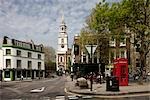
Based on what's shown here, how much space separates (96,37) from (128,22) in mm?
20275

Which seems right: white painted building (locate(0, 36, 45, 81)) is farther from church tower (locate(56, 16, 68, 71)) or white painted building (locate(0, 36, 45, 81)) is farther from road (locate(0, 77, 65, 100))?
church tower (locate(56, 16, 68, 71))

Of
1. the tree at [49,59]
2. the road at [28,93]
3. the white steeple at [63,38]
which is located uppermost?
the white steeple at [63,38]

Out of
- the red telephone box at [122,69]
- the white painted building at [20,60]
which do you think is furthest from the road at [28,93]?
the white painted building at [20,60]

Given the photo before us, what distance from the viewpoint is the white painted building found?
8931cm

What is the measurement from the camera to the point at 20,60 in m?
95.1

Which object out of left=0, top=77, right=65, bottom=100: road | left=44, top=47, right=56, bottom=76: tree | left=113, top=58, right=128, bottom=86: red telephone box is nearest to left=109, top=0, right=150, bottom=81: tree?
left=113, top=58, right=128, bottom=86: red telephone box

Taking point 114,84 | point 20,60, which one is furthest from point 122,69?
point 20,60

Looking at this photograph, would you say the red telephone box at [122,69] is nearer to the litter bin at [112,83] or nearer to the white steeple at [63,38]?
the litter bin at [112,83]

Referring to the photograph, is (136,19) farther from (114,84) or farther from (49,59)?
(49,59)

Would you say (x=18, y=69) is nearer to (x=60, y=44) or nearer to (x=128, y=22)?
(x=128, y=22)

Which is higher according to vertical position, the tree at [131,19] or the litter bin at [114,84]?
the tree at [131,19]

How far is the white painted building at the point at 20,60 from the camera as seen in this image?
89.3 m

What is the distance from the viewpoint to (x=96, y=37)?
186ft

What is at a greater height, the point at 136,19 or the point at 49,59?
the point at 136,19
